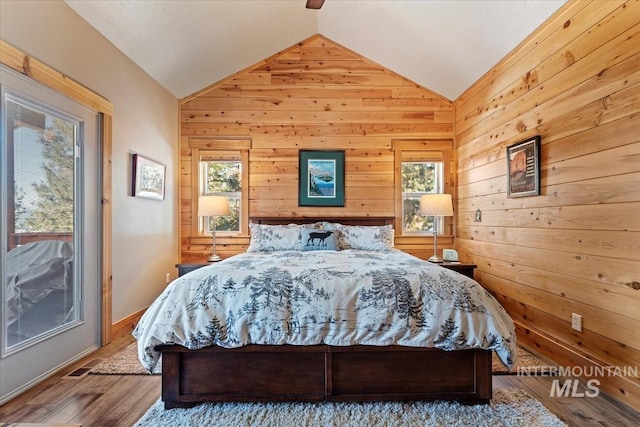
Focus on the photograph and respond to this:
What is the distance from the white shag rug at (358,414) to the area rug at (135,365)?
0.46 meters

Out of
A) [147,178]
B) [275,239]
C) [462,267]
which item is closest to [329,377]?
[275,239]

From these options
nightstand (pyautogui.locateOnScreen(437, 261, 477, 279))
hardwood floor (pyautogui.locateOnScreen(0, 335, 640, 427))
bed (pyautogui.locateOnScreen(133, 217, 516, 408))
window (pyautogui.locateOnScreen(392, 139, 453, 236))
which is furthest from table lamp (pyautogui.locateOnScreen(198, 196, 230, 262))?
nightstand (pyautogui.locateOnScreen(437, 261, 477, 279))

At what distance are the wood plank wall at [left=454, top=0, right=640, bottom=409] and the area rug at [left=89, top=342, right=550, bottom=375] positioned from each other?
0.54 ft

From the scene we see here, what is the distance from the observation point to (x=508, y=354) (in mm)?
1875

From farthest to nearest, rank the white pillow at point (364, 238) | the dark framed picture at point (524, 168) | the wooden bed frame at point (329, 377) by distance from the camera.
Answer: the white pillow at point (364, 238)
the dark framed picture at point (524, 168)
the wooden bed frame at point (329, 377)

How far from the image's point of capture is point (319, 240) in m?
3.43

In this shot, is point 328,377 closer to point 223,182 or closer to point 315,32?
point 223,182

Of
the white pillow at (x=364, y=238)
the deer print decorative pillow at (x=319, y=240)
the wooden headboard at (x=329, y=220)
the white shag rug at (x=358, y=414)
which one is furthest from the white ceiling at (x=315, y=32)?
the white shag rug at (x=358, y=414)

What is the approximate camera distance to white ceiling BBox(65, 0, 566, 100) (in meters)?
2.78

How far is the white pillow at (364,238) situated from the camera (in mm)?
3609

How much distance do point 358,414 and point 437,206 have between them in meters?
2.53

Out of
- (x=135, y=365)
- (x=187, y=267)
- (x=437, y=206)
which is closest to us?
(x=135, y=365)

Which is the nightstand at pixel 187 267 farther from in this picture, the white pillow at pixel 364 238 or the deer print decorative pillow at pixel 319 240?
the white pillow at pixel 364 238

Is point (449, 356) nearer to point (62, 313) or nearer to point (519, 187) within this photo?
point (519, 187)
